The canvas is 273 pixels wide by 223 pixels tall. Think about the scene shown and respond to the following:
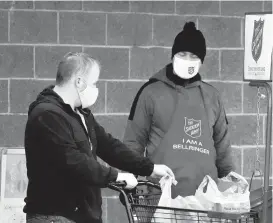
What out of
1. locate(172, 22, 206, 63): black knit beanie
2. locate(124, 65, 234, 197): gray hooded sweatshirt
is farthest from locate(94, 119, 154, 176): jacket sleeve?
locate(172, 22, 206, 63): black knit beanie

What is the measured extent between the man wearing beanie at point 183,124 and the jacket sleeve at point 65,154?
1.10 metres

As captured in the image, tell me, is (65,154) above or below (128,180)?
above

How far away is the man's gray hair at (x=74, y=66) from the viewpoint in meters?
3.47

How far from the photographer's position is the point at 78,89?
11.4 feet

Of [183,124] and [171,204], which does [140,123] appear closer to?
[183,124]

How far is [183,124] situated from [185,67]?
1.14 ft

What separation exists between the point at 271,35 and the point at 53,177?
5.58 ft

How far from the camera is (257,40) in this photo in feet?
14.7

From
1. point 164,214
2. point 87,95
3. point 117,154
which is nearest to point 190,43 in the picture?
point 117,154

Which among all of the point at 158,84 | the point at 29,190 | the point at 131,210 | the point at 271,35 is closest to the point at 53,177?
the point at 29,190

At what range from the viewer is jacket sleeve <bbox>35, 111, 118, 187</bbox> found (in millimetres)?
3336

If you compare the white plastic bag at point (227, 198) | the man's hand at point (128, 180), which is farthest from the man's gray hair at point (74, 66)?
the white plastic bag at point (227, 198)

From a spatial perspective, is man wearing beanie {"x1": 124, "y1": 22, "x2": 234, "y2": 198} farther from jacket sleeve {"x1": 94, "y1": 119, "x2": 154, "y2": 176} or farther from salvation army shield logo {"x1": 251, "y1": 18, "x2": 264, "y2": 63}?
jacket sleeve {"x1": 94, "y1": 119, "x2": 154, "y2": 176}

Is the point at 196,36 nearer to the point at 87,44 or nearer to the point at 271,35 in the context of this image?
the point at 271,35
